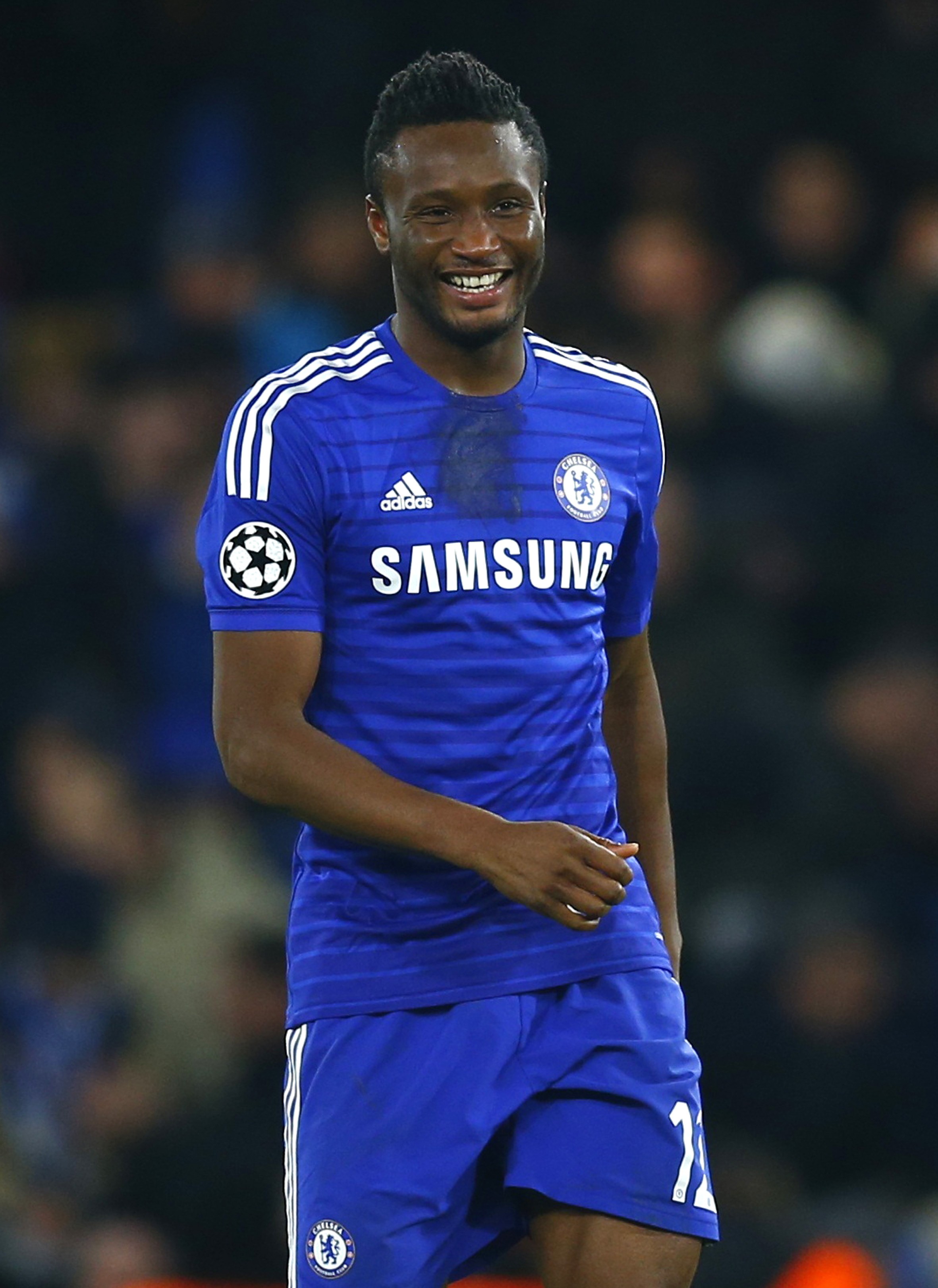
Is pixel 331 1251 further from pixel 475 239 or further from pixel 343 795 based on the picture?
pixel 475 239

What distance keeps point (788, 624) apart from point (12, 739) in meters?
2.44

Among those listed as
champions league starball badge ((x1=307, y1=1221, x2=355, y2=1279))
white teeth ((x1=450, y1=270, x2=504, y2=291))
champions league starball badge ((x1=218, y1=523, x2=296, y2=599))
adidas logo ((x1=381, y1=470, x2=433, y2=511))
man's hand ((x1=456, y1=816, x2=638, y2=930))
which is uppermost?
white teeth ((x1=450, y1=270, x2=504, y2=291))

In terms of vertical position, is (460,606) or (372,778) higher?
(460,606)

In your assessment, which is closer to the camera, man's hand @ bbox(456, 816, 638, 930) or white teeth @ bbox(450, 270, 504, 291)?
man's hand @ bbox(456, 816, 638, 930)

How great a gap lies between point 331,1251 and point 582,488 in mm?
1178

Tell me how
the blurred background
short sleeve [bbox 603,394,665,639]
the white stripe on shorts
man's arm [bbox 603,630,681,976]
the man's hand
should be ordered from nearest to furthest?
the man's hand → the white stripe on shorts → short sleeve [bbox 603,394,665,639] → man's arm [bbox 603,630,681,976] → the blurred background

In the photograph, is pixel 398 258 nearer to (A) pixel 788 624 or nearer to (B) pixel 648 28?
(A) pixel 788 624

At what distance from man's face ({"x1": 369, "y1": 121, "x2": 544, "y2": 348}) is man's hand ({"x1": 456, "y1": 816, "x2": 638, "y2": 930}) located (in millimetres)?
806

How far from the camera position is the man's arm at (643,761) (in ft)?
12.4

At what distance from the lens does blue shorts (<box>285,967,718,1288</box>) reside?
3242 millimetres

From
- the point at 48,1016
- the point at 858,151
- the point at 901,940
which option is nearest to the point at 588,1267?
the point at 901,940

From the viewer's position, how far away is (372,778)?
10.5 feet

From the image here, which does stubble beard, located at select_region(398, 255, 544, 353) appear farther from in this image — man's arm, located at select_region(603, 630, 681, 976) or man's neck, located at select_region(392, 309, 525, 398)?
man's arm, located at select_region(603, 630, 681, 976)

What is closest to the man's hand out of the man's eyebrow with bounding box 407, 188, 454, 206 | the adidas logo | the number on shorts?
the number on shorts
